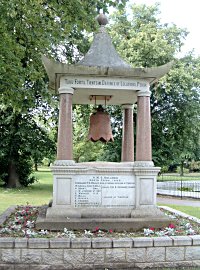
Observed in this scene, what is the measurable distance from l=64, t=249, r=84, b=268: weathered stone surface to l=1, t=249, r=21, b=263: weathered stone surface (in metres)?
0.86

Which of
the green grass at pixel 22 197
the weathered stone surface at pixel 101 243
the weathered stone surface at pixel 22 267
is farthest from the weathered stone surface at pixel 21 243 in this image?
the green grass at pixel 22 197

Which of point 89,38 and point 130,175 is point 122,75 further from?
point 89,38

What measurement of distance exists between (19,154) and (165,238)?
67.6 feet

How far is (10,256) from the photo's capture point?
682 cm

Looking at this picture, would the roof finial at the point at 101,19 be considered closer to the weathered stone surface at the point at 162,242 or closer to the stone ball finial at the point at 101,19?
the stone ball finial at the point at 101,19

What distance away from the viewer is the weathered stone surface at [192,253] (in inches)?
282

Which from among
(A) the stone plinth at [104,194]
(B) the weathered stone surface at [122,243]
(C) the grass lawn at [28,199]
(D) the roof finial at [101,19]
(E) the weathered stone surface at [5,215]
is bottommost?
(C) the grass lawn at [28,199]

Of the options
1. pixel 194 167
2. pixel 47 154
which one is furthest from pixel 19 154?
pixel 194 167

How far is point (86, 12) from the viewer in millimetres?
9695

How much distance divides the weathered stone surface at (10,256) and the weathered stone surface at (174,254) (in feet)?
8.97

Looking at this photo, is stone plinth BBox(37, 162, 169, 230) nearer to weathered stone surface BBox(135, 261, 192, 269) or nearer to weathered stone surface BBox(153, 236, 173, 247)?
weathered stone surface BBox(153, 236, 173, 247)

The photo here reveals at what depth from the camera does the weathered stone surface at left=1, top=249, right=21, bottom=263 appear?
6.80 metres

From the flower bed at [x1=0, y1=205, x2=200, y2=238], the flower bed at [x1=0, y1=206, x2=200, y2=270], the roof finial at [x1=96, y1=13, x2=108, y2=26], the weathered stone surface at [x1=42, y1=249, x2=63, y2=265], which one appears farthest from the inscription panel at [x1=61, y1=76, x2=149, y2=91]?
the weathered stone surface at [x1=42, y1=249, x2=63, y2=265]

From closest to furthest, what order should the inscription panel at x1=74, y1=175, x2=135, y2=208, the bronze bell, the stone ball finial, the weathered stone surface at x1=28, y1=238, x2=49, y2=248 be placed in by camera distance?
the weathered stone surface at x1=28, y1=238, x2=49, y2=248, the inscription panel at x1=74, y1=175, x2=135, y2=208, the bronze bell, the stone ball finial
